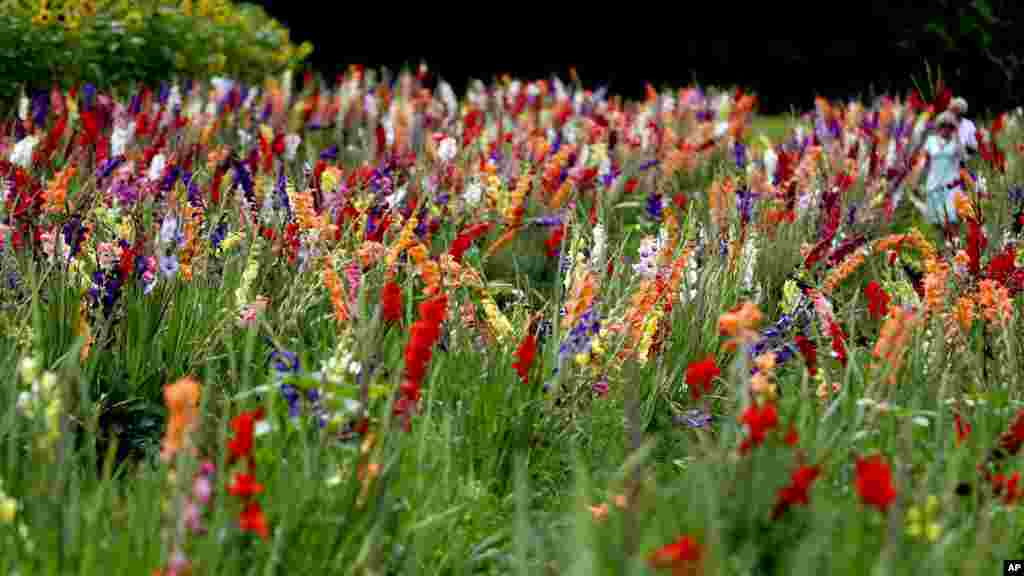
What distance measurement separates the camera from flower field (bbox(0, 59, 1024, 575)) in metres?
2.03

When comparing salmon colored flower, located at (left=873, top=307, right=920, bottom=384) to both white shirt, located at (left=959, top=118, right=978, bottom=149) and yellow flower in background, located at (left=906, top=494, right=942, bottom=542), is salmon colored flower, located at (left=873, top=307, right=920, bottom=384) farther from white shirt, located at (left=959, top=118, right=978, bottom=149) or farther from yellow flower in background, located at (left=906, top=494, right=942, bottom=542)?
white shirt, located at (left=959, top=118, right=978, bottom=149)

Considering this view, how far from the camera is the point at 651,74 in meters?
15.4

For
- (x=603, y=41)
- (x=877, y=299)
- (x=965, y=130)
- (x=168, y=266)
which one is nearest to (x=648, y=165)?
(x=965, y=130)

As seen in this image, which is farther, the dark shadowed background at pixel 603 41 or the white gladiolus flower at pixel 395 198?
the dark shadowed background at pixel 603 41

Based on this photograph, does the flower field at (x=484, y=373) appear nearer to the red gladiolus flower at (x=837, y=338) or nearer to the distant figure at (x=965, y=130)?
the red gladiolus flower at (x=837, y=338)

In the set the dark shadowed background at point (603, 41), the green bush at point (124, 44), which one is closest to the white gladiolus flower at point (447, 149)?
the green bush at point (124, 44)

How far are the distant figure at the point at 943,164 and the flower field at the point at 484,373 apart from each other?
0.17 meters

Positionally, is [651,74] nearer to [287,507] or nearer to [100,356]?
[100,356]

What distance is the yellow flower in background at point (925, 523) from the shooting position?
193cm

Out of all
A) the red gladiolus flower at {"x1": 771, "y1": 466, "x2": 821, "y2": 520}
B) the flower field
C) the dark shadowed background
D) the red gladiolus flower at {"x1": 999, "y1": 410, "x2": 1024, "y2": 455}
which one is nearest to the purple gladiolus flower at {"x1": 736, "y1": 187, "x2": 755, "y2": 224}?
the flower field

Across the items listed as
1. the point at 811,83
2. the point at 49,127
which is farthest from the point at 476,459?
the point at 811,83

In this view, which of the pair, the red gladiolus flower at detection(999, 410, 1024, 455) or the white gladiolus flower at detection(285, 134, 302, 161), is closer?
the red gladiolus flower at detection(999, 410, 1024, 455)

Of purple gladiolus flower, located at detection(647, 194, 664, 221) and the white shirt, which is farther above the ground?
the white shirt

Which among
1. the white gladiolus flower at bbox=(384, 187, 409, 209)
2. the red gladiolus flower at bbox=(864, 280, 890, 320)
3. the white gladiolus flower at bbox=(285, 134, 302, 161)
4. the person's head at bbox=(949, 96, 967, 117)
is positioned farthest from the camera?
the white gladiolus flower at bbox=(285, 134, 302, 161)
